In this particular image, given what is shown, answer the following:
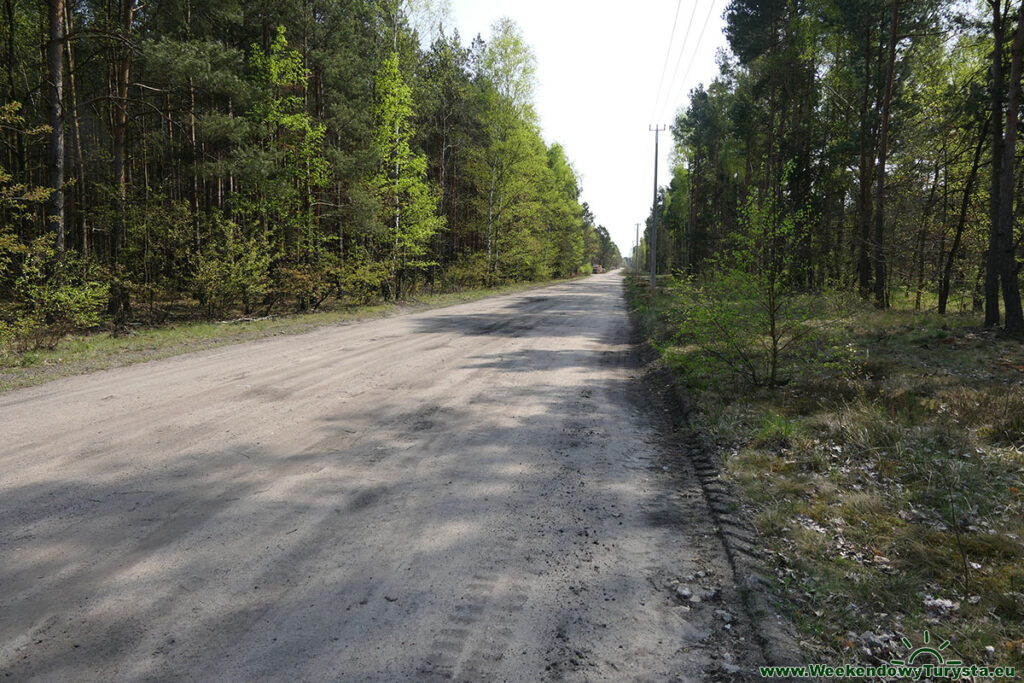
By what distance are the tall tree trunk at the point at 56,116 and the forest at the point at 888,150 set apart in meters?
13.9

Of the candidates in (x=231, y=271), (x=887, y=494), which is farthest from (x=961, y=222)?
(x=231, y=271)

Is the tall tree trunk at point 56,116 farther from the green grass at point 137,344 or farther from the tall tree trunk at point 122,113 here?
the green grass at point 137,344

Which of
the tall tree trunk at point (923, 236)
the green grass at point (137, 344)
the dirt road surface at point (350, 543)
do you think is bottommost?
the dirt road surface at point (350, 543)

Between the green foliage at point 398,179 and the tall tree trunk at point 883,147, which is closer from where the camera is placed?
the tall tree trunk at point 883,147

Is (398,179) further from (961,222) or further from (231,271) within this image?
(961,222)

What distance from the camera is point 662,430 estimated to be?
580cm

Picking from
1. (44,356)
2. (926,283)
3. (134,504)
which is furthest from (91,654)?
(926,283)

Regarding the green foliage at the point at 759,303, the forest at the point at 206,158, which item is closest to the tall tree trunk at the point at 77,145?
the forest at the point at 206,158

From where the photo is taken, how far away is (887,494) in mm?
3863

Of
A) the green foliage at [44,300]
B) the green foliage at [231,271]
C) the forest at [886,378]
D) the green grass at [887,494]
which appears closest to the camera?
the green grass at [887,494]

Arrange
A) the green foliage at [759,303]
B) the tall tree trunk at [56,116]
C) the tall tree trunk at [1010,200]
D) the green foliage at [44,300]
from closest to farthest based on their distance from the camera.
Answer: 1. the green foliage at [759,303]
2. the green foliage at [44,300]
3. the tall tree trunk at [1010,200]
4. the tall tree trunk at [56,116]

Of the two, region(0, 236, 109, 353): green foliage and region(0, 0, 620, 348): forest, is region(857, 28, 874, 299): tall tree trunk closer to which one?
region(0, 0, 620, 348): forest

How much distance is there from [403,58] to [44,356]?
763 inches

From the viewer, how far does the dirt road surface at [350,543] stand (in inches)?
88.6
